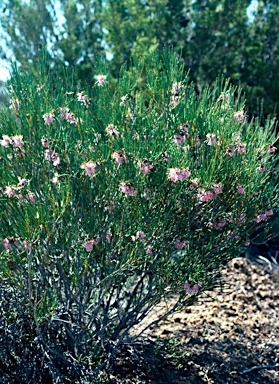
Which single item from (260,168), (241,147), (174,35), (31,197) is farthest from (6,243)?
(174,35)

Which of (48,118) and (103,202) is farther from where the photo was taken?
(103,202)

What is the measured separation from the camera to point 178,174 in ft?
10.3

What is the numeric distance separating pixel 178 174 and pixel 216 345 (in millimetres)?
2227

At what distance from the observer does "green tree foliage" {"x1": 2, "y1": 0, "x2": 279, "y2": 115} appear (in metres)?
9.60

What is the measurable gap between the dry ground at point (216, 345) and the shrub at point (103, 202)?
1.35ft

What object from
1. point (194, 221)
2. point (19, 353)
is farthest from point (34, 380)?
point (194, 221)

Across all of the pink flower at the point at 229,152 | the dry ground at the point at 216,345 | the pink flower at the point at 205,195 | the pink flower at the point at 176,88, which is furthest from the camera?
the dry ground at the point at 216,345

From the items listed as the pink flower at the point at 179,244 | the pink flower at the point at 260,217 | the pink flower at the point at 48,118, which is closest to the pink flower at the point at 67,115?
the pink flower at the point at 48,118

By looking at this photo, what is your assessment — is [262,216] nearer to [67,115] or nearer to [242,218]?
[242,218]

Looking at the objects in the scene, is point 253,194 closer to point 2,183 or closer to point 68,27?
point 2,183

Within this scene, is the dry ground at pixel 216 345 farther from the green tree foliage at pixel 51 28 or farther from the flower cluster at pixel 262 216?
the green tree foliage at pixel 51 28

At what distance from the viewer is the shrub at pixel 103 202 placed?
3256mm

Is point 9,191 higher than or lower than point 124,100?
lower

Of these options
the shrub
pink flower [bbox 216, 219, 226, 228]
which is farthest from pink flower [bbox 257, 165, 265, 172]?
pink flower [bbox 216, 219, 226, 228]
